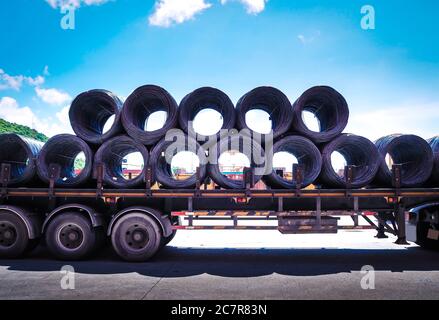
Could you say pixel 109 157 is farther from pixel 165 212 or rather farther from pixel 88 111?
pixel 165 212

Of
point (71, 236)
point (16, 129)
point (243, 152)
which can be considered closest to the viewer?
point (71, 236)

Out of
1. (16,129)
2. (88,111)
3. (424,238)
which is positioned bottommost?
(424,238)

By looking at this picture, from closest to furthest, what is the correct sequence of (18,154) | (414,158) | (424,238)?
(414,158) < (424,238) < (18,154)

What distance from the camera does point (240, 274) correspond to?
560 centimetres

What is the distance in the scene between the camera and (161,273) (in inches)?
222

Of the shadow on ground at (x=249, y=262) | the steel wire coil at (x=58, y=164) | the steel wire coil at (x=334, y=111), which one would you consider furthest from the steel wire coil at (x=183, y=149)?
the steel wire coil at (x=334, y=111)

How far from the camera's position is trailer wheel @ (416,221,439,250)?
7496 mm

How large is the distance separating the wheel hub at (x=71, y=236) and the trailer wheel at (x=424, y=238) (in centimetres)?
852

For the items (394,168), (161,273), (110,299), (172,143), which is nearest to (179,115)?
(172,143)

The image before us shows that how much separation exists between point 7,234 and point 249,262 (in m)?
5.61

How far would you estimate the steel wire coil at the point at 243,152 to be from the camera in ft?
21.5

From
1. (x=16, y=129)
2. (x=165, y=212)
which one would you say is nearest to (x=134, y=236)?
(x=165, y=212)

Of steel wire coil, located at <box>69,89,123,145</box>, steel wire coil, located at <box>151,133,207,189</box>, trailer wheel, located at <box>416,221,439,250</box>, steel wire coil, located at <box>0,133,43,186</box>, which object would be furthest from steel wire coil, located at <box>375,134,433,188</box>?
steel wire coil, located at <box>0,133,43,186</box>

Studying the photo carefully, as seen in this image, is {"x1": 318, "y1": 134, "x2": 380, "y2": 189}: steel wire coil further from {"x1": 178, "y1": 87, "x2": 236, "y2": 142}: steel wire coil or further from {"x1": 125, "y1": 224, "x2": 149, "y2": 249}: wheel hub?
{"x1": 125, "y1": 224, "x2": 149, "y2": 249}: wheel hub
